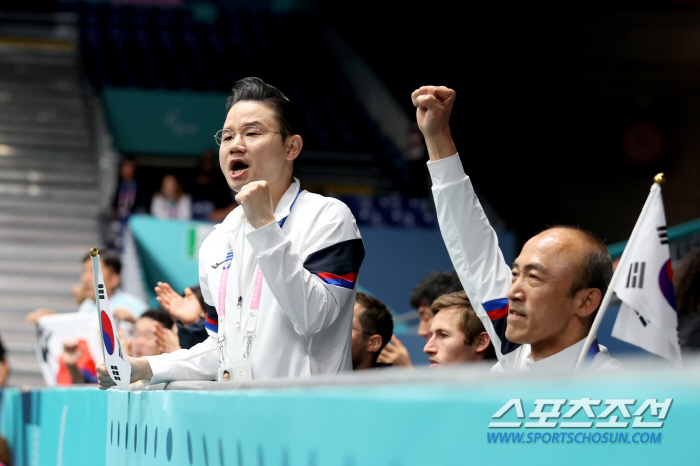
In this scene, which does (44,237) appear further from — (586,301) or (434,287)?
(586,301)

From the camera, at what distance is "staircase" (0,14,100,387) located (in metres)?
9.43

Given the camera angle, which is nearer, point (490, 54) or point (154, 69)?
point (490, 54)

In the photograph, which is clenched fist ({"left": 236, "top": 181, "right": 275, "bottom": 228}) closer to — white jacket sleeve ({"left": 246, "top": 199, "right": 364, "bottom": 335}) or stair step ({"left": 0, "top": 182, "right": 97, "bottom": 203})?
white jacket sleeve ({"left": 246, "top": 199, "right": 364, "bottom": 335})

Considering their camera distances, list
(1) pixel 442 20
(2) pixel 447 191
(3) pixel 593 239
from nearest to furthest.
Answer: (3) pixel 593 239, (2) pixel 447 191, (1) pixel 442 20

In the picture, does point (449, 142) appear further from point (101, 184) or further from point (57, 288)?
point (101, 184)

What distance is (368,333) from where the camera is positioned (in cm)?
324

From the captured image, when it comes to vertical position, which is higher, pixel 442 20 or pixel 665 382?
pixel 442 20

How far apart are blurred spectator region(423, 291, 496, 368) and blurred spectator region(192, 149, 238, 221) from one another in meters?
7.38

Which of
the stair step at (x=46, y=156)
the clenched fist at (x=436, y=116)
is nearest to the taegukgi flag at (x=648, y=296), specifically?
the clenched fist at (x=436, y=116)

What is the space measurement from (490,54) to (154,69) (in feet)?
19.4

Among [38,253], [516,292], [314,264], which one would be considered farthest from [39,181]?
[516,292]

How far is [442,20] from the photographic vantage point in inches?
542

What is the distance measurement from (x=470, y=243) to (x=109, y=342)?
3.04 ft

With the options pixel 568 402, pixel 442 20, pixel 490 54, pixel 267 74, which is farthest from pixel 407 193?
pixel 568 402
